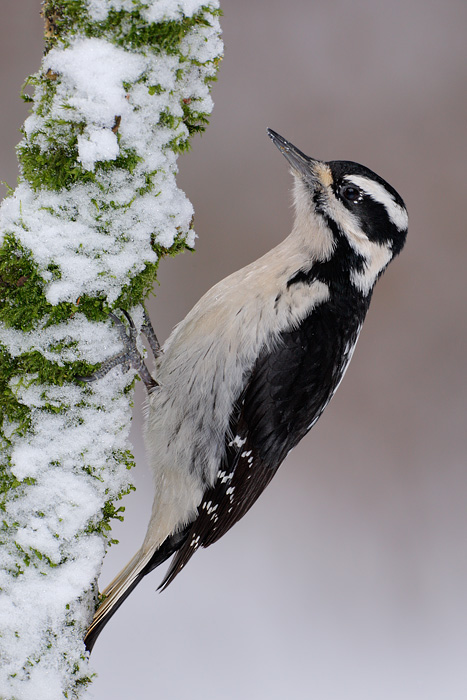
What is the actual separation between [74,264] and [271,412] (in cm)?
71

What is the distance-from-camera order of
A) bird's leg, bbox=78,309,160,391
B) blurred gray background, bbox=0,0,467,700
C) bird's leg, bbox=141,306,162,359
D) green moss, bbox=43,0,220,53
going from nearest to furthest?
1. green moss, bbox=43,0,220,53
2. bird's leg, bbox=78,309,160,391
3. bird's leg, bbox=141,306,162,359
4. blurred gray background, bbox=0,0,467,700

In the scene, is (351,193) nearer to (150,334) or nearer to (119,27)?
(150,334)

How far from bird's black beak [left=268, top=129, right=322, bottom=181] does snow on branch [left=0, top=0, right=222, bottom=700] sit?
1.99 feet

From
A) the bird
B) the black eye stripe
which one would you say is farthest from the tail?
the black eye stripe

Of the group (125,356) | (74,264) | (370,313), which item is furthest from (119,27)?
(370,313)

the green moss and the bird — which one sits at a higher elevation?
the green moss

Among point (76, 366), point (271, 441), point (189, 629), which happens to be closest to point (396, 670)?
point (189, 629)

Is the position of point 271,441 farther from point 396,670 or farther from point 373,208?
point 396,670

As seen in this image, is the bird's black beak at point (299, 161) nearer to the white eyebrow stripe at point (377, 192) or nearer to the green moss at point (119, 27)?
the white eyebrow stripe at point (377, 192)

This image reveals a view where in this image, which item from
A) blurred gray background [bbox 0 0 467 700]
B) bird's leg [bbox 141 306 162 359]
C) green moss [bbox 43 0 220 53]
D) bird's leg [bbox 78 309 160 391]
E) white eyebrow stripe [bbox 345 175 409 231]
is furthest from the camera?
blurred gray background [bbox 0 0 467 700]

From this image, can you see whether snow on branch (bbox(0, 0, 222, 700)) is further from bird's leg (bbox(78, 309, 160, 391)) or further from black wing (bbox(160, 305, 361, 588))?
black wing (bbox(160, 305, 361, 588))

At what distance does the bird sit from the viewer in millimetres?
1782

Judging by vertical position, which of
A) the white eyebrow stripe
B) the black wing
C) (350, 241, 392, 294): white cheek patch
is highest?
the white eyebrow stripe

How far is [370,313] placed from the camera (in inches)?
133
